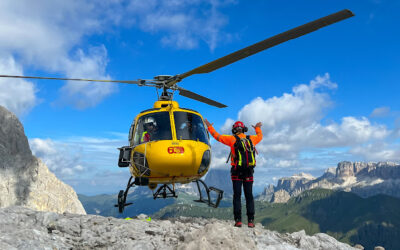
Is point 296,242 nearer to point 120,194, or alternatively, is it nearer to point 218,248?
point 218,248

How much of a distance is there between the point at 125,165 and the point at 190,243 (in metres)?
6.14

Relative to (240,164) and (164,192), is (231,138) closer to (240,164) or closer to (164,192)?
(240,164)

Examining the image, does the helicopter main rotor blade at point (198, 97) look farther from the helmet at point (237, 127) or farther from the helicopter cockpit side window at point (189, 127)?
the helmet at point (237, 127)

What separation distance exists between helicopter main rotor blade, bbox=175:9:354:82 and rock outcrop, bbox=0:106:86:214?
276ft

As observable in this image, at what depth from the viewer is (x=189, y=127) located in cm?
1160

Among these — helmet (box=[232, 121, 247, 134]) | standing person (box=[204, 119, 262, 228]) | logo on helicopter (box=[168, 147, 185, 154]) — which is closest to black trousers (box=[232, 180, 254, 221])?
standing person (box=[204, 119, 262, 228])

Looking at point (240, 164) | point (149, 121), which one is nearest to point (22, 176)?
point (149, 121)

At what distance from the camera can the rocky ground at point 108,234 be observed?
716 cm

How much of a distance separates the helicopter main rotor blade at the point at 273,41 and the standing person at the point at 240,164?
2.25m

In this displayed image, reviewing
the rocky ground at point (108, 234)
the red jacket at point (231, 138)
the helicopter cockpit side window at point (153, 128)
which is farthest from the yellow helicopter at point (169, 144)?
the rocky ground at point (108, 234)

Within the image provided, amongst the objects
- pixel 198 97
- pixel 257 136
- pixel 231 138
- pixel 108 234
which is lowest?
pixel 108 234

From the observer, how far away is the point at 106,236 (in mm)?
7910

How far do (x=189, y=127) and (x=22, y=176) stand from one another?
307ft

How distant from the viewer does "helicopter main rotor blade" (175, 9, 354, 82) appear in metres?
7.08
